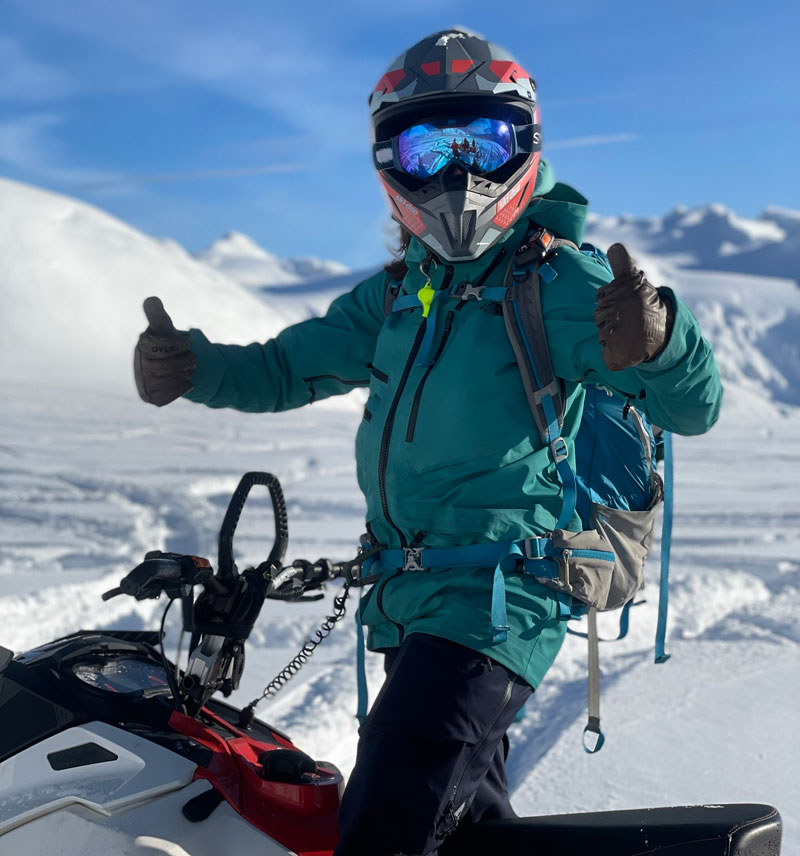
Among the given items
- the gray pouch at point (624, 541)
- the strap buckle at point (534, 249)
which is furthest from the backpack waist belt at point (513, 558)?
the strap buckle at point (534, 249)

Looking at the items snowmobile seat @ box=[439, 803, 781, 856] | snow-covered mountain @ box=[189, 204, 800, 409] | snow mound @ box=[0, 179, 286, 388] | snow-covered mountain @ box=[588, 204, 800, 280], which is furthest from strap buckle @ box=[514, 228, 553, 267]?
snow-covered mountain @ box=[588, 204, 800, 280]

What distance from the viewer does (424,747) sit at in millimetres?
1636

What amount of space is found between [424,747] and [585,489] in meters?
0.63

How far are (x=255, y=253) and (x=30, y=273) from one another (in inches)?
3162

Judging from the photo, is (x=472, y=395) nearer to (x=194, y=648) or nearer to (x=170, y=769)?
(x=194, y=648)

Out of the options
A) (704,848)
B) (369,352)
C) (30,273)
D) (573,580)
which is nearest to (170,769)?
(573,580)

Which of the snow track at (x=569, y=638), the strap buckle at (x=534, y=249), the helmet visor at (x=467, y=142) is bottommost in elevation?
the snow track at (x=569, y=638)

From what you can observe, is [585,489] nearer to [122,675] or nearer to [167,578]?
[167,578]

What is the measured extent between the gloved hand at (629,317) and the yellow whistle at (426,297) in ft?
1.51

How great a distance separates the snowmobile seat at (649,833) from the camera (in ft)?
5.30

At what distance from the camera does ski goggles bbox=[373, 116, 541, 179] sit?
2.04 meters

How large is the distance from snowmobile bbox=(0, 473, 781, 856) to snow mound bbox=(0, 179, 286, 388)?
17896 millimetres

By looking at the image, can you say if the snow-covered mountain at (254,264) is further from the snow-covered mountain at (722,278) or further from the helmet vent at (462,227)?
the helmet vent at (462,227)

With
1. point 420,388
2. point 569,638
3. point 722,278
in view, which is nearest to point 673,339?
point 420,388
